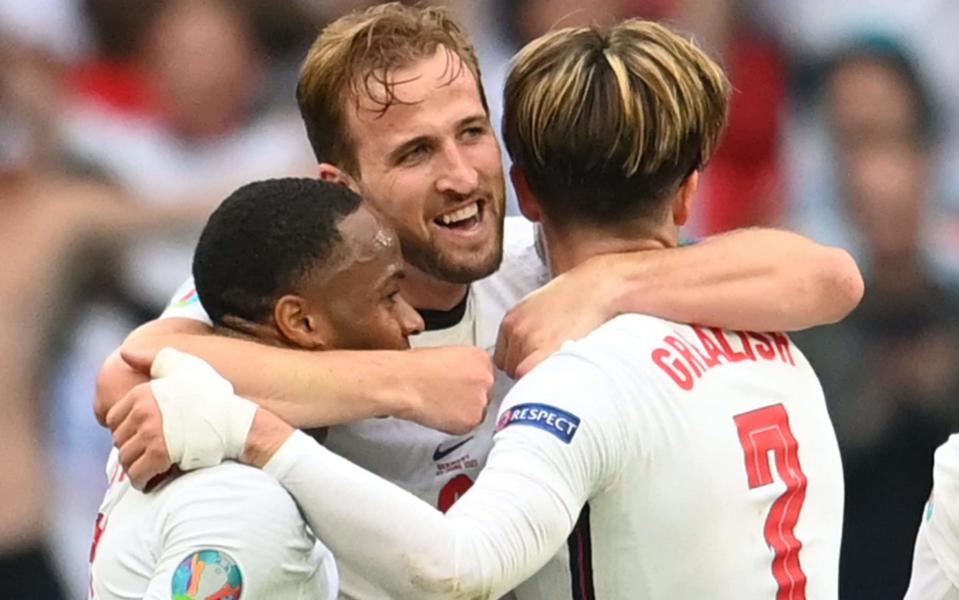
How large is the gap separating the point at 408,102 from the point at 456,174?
129 millimetres

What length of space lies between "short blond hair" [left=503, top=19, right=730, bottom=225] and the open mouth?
0.63ft

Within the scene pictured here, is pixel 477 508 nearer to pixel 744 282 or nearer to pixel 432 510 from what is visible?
pixel 432 510

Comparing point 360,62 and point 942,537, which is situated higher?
point 360,62

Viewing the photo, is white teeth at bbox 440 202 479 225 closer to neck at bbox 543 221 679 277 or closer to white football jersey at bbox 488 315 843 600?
neck at bbox 543 221 679 277

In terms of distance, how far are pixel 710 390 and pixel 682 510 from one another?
0.16 meters

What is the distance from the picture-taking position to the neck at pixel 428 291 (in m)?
2.59

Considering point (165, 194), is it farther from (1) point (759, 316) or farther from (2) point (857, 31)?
(1) point (759, 316)

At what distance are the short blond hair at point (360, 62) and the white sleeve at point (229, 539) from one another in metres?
0.70

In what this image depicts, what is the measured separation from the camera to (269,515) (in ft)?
6.51

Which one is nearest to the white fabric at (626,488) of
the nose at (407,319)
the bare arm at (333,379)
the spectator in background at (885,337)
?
the bare arm at (333,379)

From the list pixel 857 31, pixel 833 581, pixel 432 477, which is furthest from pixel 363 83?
pixel 857 31

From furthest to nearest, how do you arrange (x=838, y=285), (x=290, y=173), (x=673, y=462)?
(x=290, y=173) < (x=838, y=285) < (x=673, y=462)

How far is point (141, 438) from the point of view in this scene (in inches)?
79.8

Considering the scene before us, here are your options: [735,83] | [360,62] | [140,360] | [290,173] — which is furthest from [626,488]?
[735,83]
